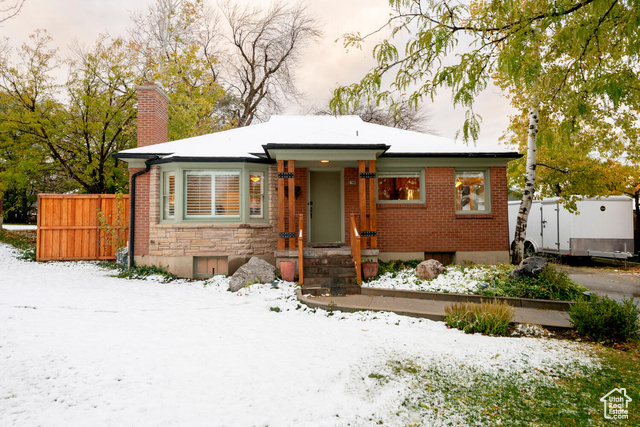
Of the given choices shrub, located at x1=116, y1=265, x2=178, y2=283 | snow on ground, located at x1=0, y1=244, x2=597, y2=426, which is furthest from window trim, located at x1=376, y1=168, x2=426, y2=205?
shrub, located at x1=116, y1=265, x2=178, y2=283

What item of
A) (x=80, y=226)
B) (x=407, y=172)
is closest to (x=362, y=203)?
(x=407, y=172)

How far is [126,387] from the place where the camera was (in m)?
3.52

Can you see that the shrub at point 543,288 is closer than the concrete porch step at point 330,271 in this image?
Yes

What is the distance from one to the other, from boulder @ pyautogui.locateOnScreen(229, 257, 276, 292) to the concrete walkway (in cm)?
125

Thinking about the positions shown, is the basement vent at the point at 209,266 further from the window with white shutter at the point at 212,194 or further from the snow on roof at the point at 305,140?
the snow on roof at the point at 305,140

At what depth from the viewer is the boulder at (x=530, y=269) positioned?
25.3 feet

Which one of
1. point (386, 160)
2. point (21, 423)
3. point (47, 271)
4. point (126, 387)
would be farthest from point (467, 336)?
point (47, 271)

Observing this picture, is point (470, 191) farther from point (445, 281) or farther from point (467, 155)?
point (445, 281)

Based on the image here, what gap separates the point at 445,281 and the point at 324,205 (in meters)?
4.39

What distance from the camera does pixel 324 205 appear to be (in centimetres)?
1084

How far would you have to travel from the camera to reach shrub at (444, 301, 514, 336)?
543cm

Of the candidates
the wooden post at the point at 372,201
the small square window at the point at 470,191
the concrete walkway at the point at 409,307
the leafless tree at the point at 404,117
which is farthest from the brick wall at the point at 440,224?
the leafless tree at the point at 404,117

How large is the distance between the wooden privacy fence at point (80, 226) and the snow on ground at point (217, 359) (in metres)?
5.03

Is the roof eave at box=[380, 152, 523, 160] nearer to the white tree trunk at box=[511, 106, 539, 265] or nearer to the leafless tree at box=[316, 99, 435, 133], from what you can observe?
the white tree trunk at box=[511, 106, 539, 265]
